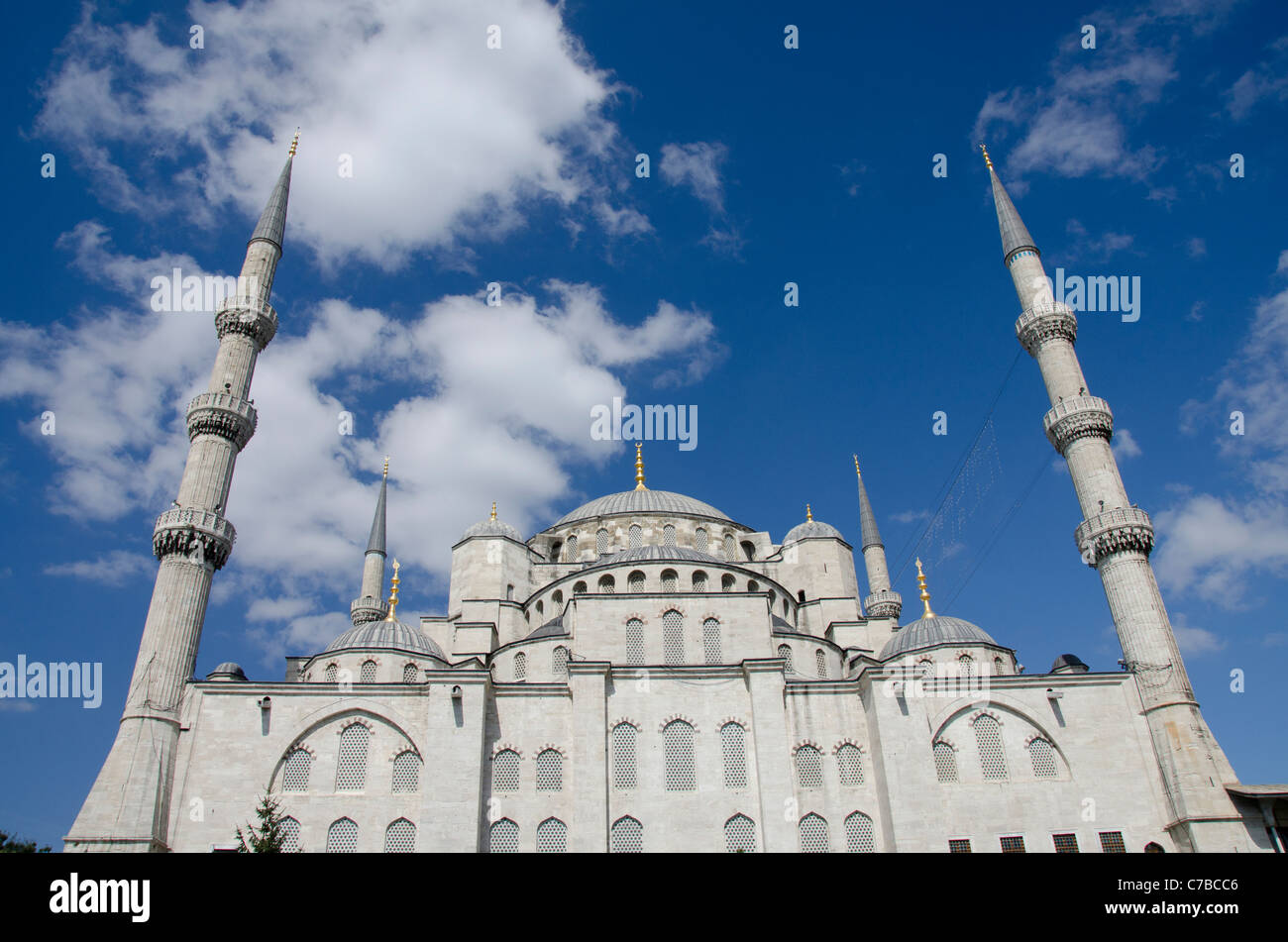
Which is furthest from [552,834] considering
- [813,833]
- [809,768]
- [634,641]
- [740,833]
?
[809,768]

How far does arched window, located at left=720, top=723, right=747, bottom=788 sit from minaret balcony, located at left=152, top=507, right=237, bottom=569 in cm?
1305

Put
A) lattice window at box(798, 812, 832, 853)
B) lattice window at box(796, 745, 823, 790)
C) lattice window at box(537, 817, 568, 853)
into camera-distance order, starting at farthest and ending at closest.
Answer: lattice window at box(796, 745, 823, 790), lattice window at box(798, 812, 832, 853), lattice window at box(537, 817, 568, 853)

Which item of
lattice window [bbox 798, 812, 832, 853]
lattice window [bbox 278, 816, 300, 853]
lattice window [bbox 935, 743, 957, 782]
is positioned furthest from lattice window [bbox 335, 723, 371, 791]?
lattice window [bbox 935, 743, 957, 782]

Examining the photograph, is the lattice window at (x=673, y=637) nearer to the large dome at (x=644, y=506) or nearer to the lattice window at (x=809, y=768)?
the lattice window at (x=809, y=768)

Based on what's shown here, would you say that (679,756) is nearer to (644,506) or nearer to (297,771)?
(297,771)

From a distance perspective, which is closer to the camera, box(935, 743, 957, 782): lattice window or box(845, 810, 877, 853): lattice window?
box(845, 810, 877, 853): lattice window

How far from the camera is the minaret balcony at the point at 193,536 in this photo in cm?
2173

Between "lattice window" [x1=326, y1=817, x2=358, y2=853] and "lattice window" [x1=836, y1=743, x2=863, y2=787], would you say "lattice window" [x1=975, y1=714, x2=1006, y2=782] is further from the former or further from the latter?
"lattice window" [x1=326, y1=817, x2=358, y2=853]

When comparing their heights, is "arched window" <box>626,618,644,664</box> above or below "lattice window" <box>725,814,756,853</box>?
above

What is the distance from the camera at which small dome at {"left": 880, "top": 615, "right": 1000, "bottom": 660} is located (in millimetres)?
25078

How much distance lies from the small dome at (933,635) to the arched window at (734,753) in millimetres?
6397

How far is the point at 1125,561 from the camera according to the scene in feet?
75.4

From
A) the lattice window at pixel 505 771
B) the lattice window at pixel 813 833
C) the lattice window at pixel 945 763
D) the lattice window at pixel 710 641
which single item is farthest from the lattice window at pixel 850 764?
the lattice window at pixel 505 771
